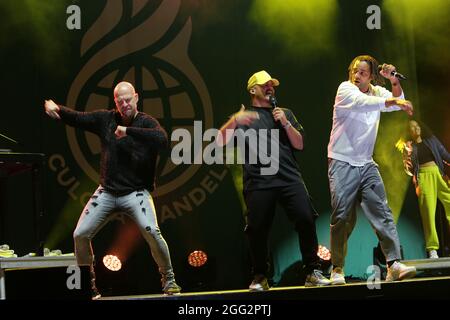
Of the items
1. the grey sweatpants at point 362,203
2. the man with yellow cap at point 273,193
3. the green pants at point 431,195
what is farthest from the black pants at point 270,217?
the green pants at point 431,195

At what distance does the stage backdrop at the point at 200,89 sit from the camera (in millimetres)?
→ 8094

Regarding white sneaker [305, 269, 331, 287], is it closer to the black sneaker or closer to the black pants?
the black pants

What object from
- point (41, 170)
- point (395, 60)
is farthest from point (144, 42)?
point (395, 60)

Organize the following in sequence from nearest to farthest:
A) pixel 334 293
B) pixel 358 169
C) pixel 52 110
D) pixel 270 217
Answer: pixel 334 293 → pixel 52 110 → pixel 270 217 → pixel 358 169

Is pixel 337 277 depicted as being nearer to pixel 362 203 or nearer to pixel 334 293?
pixel 334 293

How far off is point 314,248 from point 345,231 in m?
0.46

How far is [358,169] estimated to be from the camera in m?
6.68

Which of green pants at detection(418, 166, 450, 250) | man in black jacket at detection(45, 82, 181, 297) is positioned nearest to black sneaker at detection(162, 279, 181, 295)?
man in black jacket at detection(45, 82, 181, 297)

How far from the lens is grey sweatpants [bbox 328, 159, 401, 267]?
21.6 ft

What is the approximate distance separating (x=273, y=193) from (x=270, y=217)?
222 millimetres

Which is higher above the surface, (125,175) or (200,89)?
(200,89)

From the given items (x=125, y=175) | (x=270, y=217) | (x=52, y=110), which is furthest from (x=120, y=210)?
(x=270, y=217)

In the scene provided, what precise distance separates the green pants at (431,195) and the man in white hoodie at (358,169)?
1.99m

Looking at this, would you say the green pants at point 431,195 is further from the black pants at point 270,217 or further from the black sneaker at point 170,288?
the black sneaker at point 170,288
